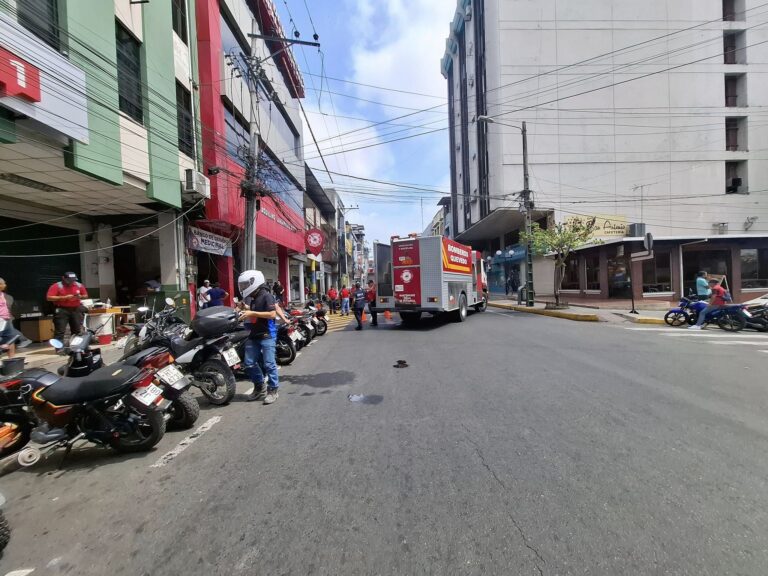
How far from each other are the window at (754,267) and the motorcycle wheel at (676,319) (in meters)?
12.5

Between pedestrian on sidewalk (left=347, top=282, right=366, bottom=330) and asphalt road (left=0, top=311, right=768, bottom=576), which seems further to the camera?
pedestrian on sidewalk (left=347, top=282, right=366, bottom=330)

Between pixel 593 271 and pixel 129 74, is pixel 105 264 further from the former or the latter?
pixel 593 271

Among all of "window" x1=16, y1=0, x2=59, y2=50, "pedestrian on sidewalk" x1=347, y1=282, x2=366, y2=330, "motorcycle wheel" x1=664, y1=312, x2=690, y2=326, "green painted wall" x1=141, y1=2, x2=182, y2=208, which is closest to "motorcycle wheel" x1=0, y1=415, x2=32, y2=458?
"window" x1=16, y1=0, x2=59, y2=50

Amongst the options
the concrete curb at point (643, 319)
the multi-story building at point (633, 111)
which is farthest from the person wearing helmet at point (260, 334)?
the multi-story building at point (633, 111)

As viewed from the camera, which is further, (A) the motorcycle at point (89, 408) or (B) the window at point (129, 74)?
(B) the window at point (129, 74)

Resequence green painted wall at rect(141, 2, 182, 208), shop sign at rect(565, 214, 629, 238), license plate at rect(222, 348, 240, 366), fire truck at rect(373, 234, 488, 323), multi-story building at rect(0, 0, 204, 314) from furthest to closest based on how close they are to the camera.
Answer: shop sign at rect(565, 214, 629, 238), fire truck at rect(373, 234, 488, 323), green painted wall at rect(141, 2, 182, 208), multi-story building at rect(0, 0, 204, 314), license plate at rect(222, 348, 240, 366)

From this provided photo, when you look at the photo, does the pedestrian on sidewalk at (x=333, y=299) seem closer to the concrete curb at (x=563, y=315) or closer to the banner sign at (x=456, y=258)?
the banner sign at (x=456, y=258)

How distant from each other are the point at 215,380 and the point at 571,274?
24568 millimetres

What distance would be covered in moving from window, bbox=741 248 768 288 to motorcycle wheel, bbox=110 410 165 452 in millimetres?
26554

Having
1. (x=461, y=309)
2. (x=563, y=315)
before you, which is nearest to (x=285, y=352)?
(x=461, y=309)

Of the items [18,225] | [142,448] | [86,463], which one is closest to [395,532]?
[142,448]

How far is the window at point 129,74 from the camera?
9195mm

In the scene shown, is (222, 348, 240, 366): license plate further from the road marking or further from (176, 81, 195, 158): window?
(176, 81, 195, 158): window

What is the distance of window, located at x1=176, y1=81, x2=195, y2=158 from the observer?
38.9 ft
